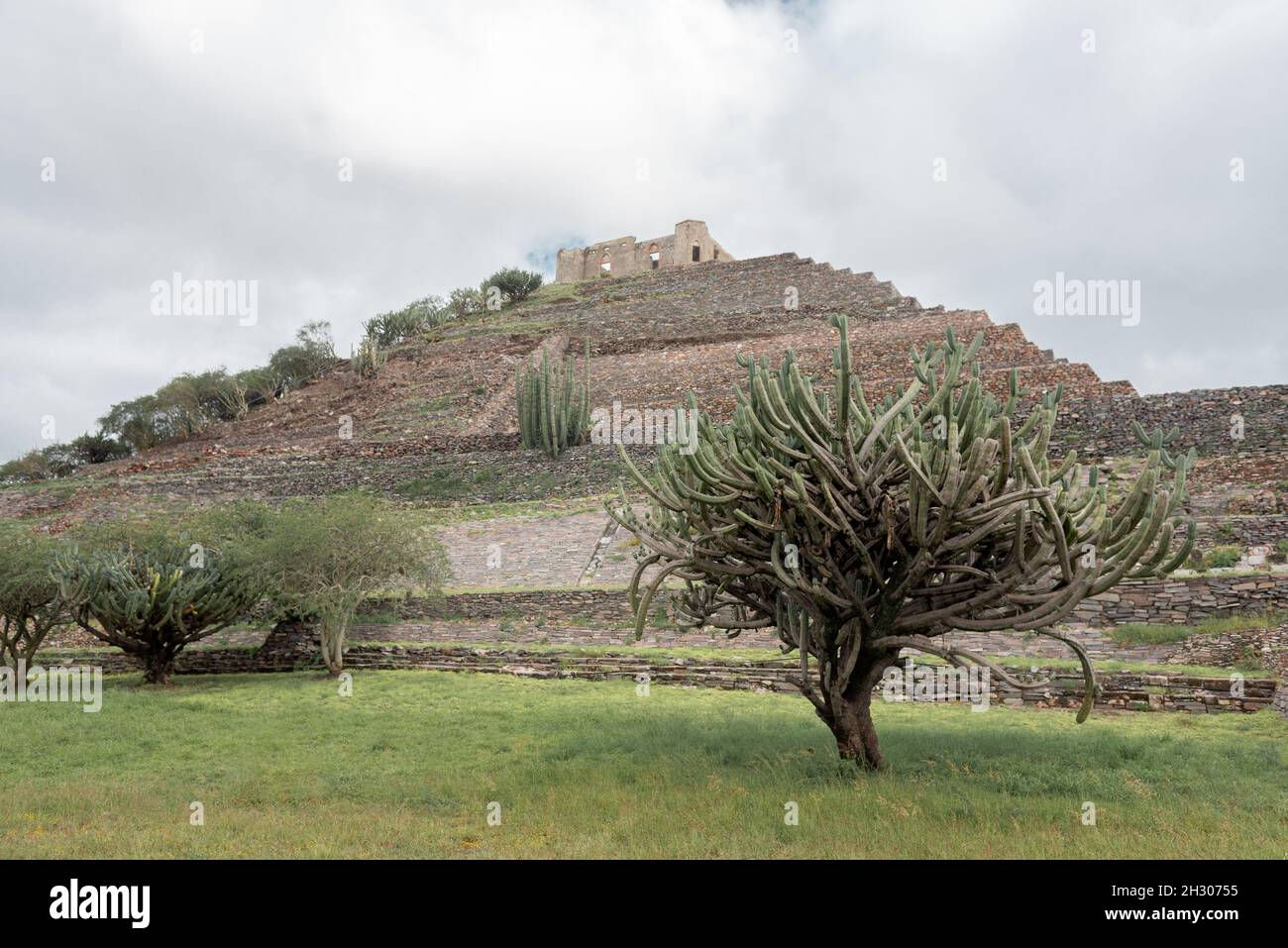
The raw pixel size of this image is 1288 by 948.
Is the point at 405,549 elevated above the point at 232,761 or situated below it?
above

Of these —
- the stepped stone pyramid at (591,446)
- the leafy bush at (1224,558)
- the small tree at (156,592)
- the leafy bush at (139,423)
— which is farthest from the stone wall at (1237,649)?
the leafy bush at (139,423)

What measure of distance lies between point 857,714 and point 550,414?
2771 cm

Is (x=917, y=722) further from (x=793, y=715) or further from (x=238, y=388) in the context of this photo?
(x=238, y=388)

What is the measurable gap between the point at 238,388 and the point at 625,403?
3127cm

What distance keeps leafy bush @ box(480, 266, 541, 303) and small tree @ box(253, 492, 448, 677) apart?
6023 centimetres

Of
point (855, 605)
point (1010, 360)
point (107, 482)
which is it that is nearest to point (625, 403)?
point (1010, 360)

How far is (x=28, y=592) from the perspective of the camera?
60.1ft

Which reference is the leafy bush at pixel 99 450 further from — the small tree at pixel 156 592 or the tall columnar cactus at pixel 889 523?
the tall columnar cactus at pixel 889 523

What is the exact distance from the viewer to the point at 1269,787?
7660 millimetres

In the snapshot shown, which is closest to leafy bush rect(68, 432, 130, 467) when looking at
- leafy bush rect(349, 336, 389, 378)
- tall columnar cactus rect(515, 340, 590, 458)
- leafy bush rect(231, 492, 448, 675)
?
leafy bush rect(349, 336, 389, 378)

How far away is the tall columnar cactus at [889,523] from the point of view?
23.6 feet

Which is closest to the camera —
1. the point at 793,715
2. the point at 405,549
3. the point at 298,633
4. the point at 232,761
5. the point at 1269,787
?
the point at 1269,787

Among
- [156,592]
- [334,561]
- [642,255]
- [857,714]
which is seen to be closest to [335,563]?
[334,561]

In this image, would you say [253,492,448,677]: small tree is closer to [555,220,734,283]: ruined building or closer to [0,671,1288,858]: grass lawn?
[0,671,1288,858]: grass lawn
